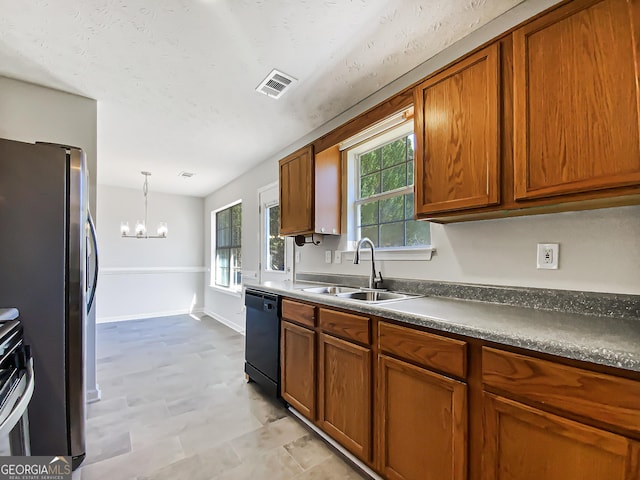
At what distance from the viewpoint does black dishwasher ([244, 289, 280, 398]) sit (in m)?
2.39

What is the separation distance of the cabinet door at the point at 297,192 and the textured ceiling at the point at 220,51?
1.35ft

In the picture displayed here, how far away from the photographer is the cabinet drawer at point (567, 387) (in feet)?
2.68

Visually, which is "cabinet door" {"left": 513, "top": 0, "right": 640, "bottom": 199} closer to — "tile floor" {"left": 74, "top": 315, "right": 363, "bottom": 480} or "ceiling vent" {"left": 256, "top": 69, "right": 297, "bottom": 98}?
"ceiling vent" {"left": 256, "top": 69, "right": 297, "bottom": 98}

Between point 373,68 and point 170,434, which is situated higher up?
point 373,68

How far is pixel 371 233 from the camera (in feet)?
8.54

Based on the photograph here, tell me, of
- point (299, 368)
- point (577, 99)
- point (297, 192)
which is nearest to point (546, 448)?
point (577, 99)

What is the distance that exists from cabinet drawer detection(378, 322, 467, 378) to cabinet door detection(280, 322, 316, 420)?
25.4 inches

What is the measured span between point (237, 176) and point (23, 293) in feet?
11.8

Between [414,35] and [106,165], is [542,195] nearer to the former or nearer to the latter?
[414,35]

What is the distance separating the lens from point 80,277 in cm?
159

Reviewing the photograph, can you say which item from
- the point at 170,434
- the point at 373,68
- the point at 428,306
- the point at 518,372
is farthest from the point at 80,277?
the point at 373,68

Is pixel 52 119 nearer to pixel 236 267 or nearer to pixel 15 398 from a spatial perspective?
pixel 15 398

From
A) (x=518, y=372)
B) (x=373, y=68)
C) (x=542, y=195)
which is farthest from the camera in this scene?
(x=373, y=68)

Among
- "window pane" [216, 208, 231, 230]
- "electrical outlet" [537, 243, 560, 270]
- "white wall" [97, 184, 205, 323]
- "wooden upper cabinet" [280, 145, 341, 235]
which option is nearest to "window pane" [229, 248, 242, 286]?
"window pane" [216, 208, 231, 230]
